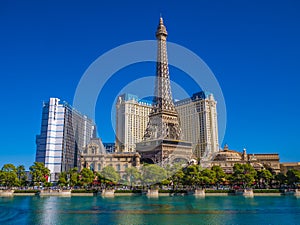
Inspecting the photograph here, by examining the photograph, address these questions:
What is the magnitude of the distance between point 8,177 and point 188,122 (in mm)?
96098

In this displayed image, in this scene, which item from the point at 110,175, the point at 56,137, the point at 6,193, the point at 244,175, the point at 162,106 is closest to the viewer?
the point at 6,193

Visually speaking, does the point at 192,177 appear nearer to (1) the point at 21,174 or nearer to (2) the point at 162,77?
(1) the point at 21,174

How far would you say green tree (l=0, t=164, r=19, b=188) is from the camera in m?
73.4

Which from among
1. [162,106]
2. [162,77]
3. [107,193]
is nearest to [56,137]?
[162,106]

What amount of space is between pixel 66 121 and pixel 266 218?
329 feet

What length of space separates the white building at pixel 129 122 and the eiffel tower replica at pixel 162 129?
34.3 meters

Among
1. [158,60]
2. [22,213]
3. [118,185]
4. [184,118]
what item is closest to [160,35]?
[158,60]

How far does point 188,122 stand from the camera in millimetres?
152500

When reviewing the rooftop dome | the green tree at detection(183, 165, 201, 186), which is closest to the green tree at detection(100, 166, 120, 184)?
the green tree at detection(183, 165, 201, 186)

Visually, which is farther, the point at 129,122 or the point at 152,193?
the point at 129,122

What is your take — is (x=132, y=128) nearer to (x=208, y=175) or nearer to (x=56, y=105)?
(x=56, y=105)

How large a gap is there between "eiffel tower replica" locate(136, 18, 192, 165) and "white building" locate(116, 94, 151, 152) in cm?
3433

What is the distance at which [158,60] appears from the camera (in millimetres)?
124500

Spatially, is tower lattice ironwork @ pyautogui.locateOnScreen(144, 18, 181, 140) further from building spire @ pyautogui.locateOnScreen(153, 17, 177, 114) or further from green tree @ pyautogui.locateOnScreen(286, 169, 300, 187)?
green tree @ pyautogui.locateOnScreen(286, 169, 300, 187)
